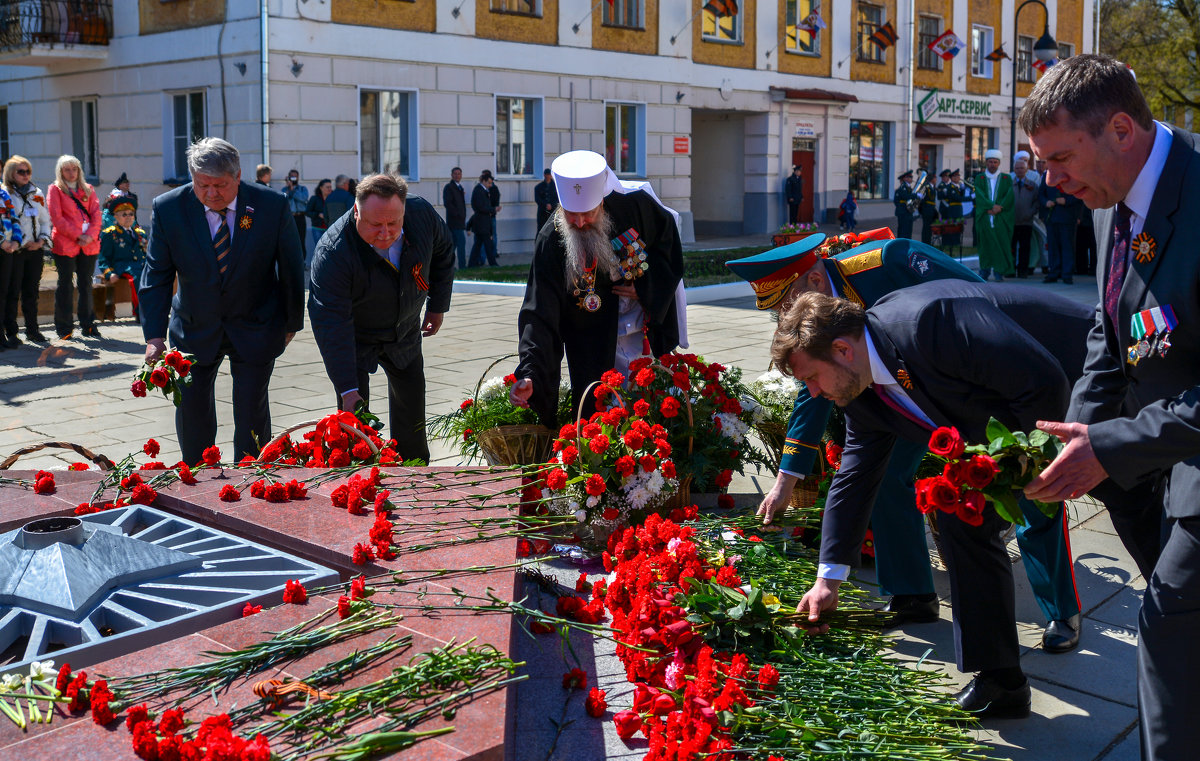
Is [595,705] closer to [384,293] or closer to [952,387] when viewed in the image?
[952,387]

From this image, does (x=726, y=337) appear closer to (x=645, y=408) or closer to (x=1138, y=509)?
(x=645, y=408)

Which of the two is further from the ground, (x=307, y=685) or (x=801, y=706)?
(x=307, y=685)

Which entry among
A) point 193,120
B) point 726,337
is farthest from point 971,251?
point 193,120

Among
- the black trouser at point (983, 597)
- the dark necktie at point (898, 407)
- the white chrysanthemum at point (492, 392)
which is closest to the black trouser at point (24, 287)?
the white chrysanthemum at point (492, 392)

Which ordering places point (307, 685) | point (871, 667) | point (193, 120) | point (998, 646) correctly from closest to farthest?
point (307, 685), point (871, 667), point (998, 646), point (193, 120)

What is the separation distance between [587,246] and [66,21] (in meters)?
19.0

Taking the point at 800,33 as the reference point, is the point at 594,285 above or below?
below

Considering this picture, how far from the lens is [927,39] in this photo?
32312 mm

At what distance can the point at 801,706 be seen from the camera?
2727 mm

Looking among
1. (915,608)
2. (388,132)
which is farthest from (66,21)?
(915,608)

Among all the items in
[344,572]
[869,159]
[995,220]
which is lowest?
[344,572]

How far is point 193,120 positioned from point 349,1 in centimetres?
348

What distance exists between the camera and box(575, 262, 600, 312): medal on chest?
16.7 feet

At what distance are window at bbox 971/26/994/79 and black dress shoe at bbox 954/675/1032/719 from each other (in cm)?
3371
